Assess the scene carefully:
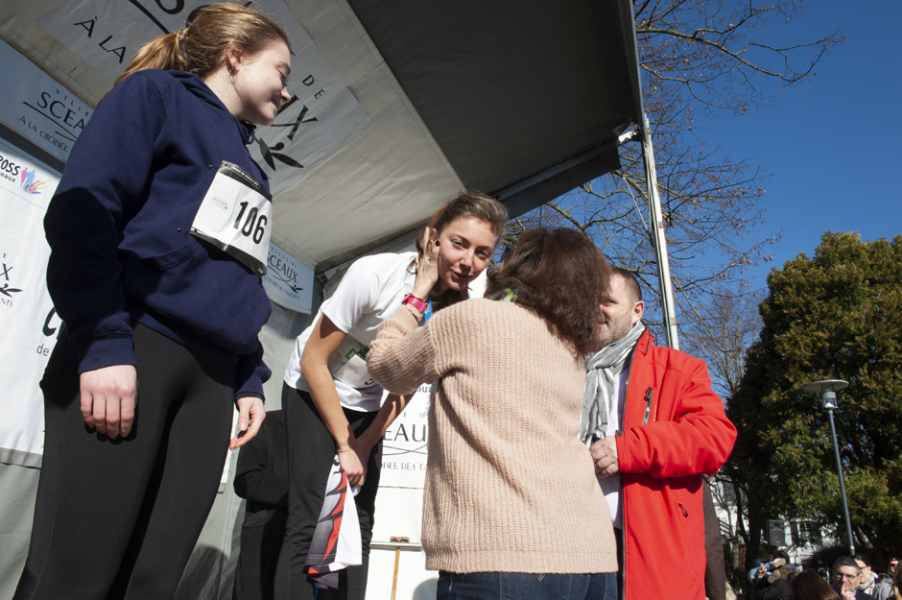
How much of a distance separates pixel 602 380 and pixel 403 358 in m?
1.00

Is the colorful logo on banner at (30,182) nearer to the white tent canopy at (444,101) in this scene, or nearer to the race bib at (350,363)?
the white tent canopy at (444,101)

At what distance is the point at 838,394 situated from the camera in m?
13.0

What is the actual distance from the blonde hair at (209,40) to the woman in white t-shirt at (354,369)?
744mm

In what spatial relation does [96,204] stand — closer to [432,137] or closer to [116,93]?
[116,93]

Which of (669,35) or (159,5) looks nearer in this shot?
(159,5)

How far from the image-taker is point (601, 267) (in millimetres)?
1503

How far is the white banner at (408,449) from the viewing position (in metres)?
3.81

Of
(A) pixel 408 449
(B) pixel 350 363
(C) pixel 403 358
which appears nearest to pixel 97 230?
(C) pixel 403 358

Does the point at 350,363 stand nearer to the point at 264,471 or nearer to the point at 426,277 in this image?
the point at 426,277

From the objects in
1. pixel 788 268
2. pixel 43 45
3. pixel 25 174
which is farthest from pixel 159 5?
pixel 788 268

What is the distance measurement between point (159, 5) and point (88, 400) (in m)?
2.17

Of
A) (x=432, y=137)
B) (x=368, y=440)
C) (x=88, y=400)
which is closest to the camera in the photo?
(x=88, y=400)

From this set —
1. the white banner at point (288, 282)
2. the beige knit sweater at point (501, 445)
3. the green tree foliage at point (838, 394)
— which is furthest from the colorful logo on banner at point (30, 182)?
the green tree foliage at point (838, 394)

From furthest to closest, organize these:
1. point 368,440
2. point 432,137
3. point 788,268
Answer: point 788,268 → point 432,137 → point 368,440
